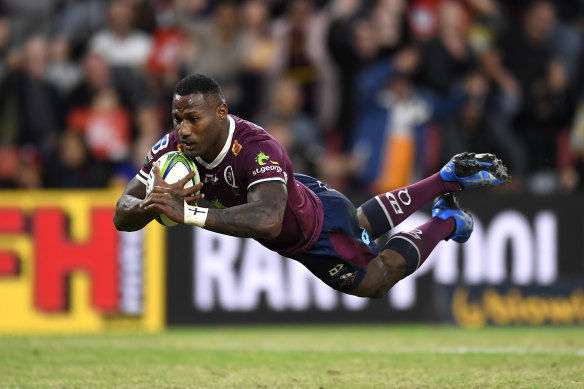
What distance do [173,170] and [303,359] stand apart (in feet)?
10.4

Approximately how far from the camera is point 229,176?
275 inches

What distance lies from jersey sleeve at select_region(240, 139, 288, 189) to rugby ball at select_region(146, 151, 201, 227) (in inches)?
14.6

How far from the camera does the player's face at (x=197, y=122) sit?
678 centimetres

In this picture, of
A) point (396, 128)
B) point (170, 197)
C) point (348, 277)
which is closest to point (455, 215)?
point (348, 277)

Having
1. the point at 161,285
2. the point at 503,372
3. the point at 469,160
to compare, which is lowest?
the point at 503,372

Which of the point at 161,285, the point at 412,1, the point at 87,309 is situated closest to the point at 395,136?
the point at 412,1

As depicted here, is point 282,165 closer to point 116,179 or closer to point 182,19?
point 116,179

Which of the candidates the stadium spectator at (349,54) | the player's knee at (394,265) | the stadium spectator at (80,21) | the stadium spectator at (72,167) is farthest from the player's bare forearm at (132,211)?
the stadium spectator at (80,21)

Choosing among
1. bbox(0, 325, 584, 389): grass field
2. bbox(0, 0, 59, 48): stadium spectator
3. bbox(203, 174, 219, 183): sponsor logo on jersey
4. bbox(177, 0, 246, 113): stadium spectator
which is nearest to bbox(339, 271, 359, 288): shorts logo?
bbox(0, 325, 584, 389): grass field

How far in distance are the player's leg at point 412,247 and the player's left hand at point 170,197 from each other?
71.8 inches

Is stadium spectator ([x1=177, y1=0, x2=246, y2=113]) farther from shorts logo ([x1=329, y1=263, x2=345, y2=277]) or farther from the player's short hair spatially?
the player's short hair

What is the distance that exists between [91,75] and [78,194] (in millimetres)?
2408

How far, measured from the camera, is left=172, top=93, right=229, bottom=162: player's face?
6781 mm

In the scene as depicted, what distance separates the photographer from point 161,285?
12.4 meters
